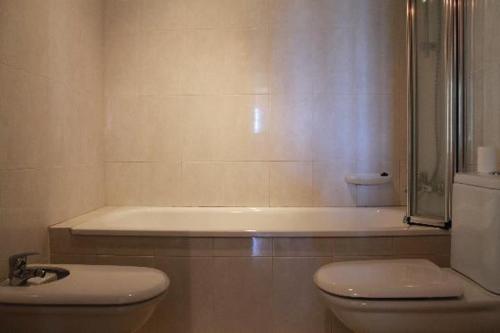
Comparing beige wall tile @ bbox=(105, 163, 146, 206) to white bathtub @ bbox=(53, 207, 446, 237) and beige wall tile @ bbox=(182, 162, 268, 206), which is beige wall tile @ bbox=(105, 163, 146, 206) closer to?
white bathtub @ bbox=(53, 207, 446, 237)

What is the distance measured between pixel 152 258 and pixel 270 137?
110 cm

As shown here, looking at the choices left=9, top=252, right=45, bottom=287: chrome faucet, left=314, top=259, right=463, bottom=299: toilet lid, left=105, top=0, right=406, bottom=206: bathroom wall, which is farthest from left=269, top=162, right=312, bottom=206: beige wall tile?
left=9, top=252, right=45, bottom=287: chrome faucet

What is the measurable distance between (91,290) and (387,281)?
0.91 meters

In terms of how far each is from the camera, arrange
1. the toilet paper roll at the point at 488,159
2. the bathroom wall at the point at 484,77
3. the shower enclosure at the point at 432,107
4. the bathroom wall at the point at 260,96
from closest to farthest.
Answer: the toilet paper roll at the point at 488,159, the bathroom wall at the point at 484,77, the shower enclosure at the point at 432,107, the bathroom wall at the point at 260,96

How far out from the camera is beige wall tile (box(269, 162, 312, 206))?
2246mm

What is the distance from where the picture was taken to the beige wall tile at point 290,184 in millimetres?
2246

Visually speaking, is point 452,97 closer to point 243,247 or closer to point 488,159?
point 488,159

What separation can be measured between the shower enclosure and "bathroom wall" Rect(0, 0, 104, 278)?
176cm

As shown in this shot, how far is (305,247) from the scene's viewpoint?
151 cm

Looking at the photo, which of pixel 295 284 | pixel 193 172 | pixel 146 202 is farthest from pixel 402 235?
pixel 146 202

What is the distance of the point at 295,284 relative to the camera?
1.51m

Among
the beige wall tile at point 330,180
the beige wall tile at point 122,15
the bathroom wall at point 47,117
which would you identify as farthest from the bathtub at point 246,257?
the beige wall tile at point 122,15

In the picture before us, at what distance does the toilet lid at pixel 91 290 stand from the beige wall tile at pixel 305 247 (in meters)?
0.56

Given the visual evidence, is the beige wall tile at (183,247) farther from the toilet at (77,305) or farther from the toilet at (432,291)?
the toilet at (432,291)
